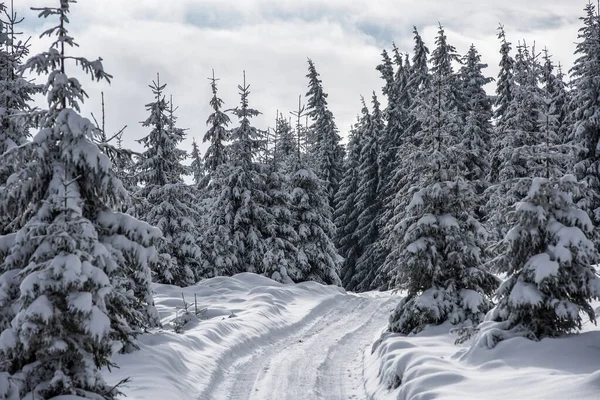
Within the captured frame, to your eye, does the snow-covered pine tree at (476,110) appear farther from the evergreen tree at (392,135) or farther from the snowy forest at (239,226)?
the evergreen tree at (392,135)

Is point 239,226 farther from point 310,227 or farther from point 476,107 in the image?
point 476,107

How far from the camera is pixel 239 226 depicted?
33.2 metres

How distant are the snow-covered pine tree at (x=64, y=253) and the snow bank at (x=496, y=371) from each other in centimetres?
591

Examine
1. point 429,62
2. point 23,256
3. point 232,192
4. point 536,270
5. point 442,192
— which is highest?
point 429,62

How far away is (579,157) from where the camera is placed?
99.2 feet

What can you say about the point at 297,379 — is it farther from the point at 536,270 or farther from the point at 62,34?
the point at 62,34

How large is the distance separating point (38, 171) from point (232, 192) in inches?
931

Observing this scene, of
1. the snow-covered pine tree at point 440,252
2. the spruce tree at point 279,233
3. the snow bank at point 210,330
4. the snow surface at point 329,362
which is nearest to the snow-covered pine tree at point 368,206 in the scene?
the spruce tree at point 279,233

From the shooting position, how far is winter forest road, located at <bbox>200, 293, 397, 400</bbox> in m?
13.5

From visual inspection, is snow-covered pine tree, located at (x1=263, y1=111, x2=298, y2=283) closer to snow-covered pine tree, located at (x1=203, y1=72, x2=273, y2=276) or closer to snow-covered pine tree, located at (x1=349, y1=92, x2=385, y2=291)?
snow-covered pine tree, located at (x1=203, y1=72, x2=273, y2=276)


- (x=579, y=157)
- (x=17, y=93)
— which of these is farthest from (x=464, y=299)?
(x=579, y=157)

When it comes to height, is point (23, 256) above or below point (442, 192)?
below

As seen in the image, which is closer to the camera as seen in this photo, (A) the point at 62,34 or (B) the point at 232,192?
(A) the point at 62,34

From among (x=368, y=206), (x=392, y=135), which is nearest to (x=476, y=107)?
(x=392, y=135)
